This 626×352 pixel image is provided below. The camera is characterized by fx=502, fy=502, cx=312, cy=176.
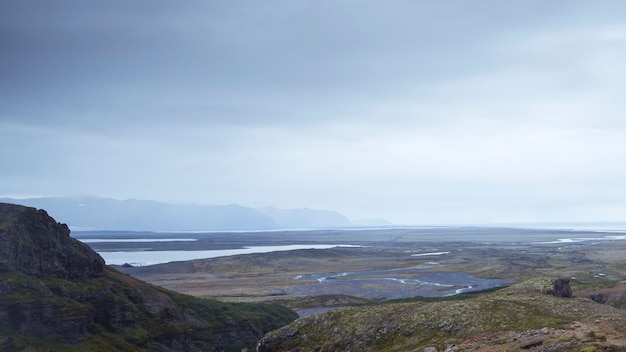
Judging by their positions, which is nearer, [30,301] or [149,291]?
[30,301]

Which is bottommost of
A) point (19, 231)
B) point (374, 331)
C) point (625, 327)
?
point (374, 331)

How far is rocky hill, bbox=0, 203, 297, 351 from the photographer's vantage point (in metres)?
57.7

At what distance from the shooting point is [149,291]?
79375 millimetres

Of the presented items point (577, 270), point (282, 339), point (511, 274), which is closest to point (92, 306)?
point (282, 339)

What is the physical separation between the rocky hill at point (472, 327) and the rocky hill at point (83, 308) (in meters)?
28.5

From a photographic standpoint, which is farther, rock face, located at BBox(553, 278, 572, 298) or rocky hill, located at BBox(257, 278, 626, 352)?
rock face, located at BBox(553, 278, 572, 298)

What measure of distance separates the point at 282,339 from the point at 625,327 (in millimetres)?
27328

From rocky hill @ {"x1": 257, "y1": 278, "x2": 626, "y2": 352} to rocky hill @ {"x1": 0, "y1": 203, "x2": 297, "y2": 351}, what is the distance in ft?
93.6

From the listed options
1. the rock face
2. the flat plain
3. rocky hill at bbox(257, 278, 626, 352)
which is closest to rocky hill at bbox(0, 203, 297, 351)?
the flat plain

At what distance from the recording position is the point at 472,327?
35375 millimetres

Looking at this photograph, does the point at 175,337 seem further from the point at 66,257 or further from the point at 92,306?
the point at 66,257

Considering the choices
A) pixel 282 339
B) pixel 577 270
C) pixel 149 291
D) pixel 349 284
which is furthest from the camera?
pixel 577 270

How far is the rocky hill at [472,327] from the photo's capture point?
90.3 feet

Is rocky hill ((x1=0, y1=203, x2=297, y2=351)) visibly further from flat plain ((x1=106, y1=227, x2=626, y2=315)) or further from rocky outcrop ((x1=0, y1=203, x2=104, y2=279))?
flat plain ((x1=106, y1=227, x2=626, y2=315))
